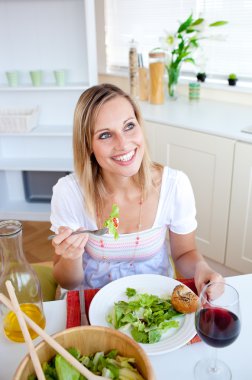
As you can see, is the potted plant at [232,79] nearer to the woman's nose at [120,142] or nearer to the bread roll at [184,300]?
the woman's nose at [120,142]

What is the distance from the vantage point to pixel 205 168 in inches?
84.2

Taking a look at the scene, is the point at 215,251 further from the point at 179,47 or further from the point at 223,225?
the point at 179,47

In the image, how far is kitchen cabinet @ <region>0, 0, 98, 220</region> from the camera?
2562 millimetres

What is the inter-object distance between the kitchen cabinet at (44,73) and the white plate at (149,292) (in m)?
1.80

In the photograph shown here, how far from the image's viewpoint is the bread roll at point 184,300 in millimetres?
922

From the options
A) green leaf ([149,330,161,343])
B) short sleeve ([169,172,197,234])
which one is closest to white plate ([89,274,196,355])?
green leaf ([149,330,161,343])

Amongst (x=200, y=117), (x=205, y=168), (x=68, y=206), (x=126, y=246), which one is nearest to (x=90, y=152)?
(x=68, y=206)

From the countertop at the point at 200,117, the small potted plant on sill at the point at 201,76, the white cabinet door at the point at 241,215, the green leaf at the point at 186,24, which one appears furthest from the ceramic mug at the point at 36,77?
the white cabinet door at the point at 241,215

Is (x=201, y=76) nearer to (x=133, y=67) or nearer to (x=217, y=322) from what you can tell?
(x=133, y=67)

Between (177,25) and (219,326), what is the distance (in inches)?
96.9

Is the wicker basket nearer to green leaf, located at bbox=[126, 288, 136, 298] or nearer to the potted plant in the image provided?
the potted plant

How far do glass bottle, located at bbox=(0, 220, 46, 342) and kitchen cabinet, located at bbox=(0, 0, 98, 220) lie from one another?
1.88 m

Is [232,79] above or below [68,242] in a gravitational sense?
above

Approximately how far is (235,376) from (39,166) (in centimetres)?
230
